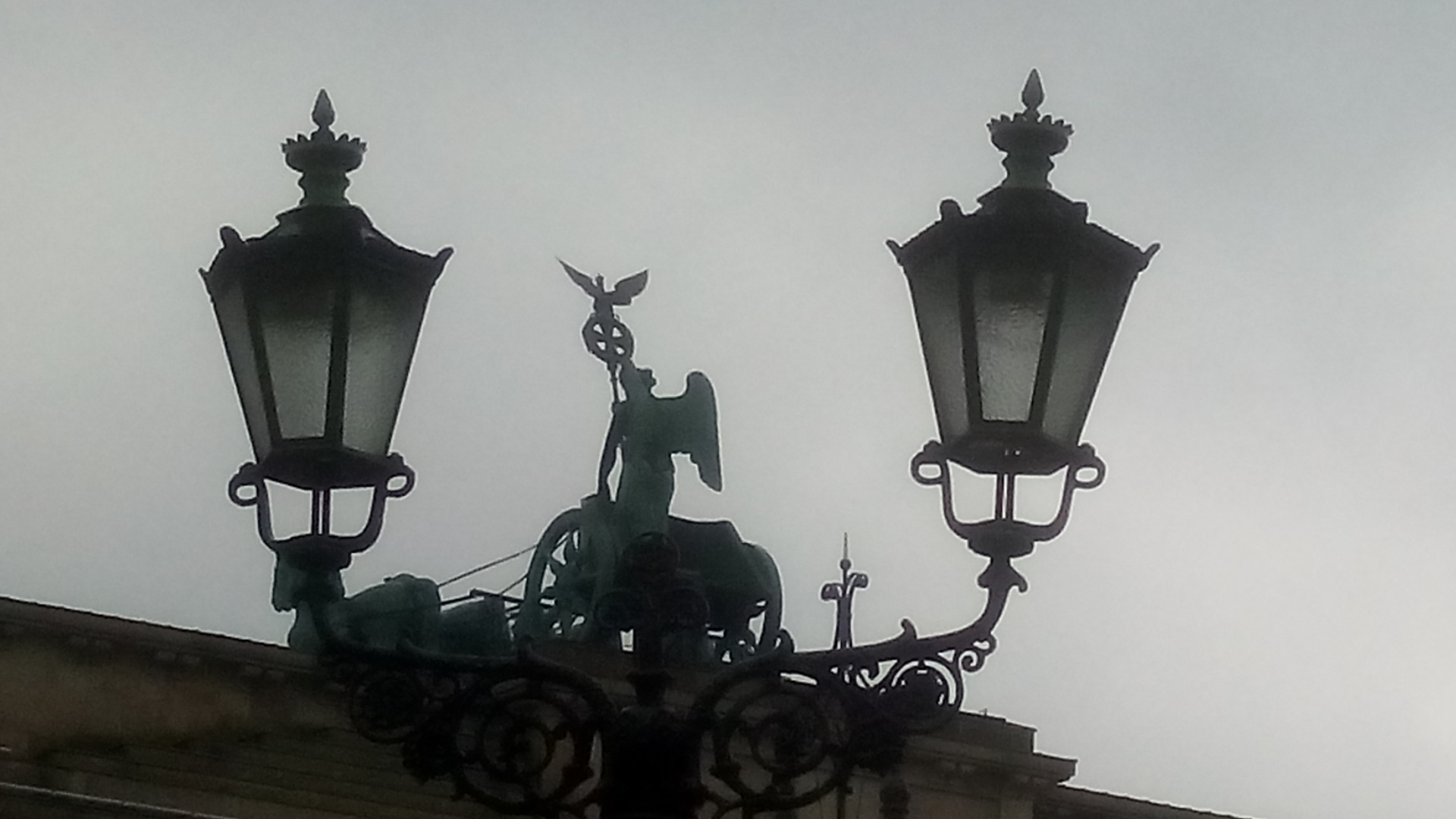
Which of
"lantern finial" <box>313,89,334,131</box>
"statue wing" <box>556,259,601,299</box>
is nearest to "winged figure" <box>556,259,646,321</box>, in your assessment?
"statue wing" <box>556,259,601,299</box>

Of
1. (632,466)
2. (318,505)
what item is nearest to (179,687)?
(632,466)

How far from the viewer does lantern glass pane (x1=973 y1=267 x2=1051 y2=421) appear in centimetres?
858

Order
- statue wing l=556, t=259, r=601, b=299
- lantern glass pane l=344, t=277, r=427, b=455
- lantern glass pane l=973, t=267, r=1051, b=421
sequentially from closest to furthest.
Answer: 1. lantern glass pane l=973, t=267, r=1051, b=421
2. lantern glass pane l=344, t=277, r=427, b=455
3. statue wing l=556, t=259, r=601, b=299

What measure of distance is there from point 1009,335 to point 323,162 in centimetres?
184

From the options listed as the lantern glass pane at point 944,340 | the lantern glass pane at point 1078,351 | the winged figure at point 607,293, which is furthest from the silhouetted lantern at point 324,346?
the winged figure at point 607,293

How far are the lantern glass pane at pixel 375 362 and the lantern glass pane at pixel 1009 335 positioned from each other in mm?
1360

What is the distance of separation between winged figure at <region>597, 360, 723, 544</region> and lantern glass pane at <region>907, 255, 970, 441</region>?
24.8m

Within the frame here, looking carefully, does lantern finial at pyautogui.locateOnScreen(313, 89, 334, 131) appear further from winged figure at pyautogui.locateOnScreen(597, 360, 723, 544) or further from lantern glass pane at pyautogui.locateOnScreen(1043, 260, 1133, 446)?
winged figure at pyautogui.locateOnScreen(597, 360, 723, 544)

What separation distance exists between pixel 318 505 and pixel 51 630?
29515 mm

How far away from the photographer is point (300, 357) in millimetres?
8703

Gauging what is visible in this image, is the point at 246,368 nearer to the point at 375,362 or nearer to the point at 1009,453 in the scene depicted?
the point at 375,362

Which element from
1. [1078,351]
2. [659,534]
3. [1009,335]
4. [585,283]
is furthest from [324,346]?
[585,283]

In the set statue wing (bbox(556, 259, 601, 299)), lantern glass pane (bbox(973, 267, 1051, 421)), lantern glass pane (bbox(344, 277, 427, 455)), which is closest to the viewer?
lantern glass pane (bbox(973, 267, 1051, 421))

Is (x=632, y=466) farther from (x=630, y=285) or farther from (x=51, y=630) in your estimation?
(x=51, y=630)
